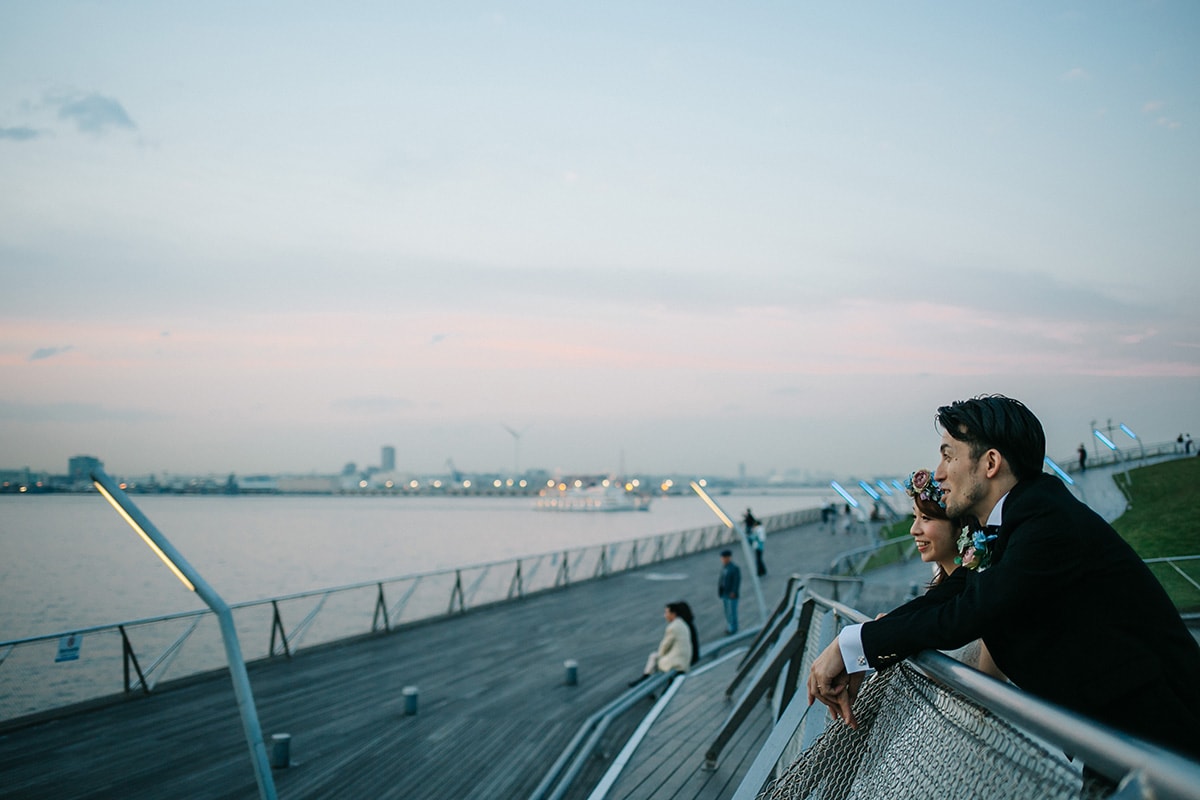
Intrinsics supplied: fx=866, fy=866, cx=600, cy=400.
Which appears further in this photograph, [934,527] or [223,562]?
[223,562]

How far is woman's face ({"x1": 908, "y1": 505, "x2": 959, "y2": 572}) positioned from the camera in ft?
10.3

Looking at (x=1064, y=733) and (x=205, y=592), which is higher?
(x=1064, y=733)

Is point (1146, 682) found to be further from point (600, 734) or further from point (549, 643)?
point (549, 643)

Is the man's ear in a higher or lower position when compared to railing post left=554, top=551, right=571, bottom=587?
higher

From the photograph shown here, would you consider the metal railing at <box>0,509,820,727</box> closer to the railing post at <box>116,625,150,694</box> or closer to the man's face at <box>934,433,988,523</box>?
the railing post at <box>116,625,150,694</box>

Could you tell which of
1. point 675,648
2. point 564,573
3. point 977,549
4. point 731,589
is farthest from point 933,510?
point 564,573

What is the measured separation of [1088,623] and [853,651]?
0.52 m

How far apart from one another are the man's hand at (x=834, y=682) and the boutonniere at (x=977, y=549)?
0.51 metres

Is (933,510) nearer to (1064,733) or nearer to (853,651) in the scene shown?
(853,651)

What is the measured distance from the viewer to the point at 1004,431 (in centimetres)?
214

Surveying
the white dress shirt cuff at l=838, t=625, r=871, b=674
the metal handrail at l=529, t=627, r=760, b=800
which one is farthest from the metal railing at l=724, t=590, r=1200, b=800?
the metal handrail at l=529, t=627, r=760, b=800

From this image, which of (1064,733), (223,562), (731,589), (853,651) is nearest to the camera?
(1064,733)

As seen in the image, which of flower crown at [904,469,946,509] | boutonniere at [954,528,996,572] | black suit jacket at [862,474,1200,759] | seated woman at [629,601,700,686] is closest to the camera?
black suit jacket at [862,474,1200,759]

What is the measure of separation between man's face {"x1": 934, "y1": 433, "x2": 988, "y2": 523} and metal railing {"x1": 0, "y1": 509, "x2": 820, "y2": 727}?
36.7 feet
